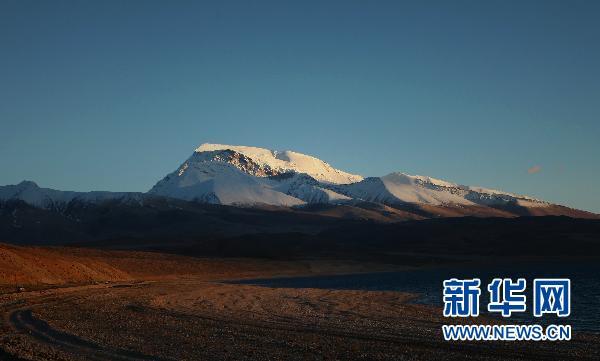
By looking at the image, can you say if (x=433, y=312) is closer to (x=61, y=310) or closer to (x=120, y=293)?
(x=61, y=310)

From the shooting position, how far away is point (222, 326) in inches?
1569

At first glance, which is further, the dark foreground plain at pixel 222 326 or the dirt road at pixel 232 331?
the dark foreground plain at pixel 222 326

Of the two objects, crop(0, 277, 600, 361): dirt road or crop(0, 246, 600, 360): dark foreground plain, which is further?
crop(0, 246, 600, 360): dark foreground plain

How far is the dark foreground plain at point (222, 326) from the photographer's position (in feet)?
98.9

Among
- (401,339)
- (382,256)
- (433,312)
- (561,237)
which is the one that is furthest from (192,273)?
(561,237)

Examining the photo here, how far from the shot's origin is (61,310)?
47.9 meters

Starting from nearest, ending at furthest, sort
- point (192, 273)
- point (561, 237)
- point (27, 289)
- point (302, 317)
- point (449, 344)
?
1. point (449, 344)
2. point (302, 317)
3. point (27, 289)
4. point (192, 273)
5. point (561, 237)

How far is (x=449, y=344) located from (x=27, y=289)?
4629 centimetres

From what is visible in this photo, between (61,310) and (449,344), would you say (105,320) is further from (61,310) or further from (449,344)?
(449,344)

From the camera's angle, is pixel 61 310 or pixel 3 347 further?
pixel 61 310

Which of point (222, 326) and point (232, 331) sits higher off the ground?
point (232, 331)

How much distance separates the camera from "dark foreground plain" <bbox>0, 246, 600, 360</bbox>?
98.9 feet

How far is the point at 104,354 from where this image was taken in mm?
29266

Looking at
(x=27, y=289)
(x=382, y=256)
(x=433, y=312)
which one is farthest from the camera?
(x=382, y=256)
